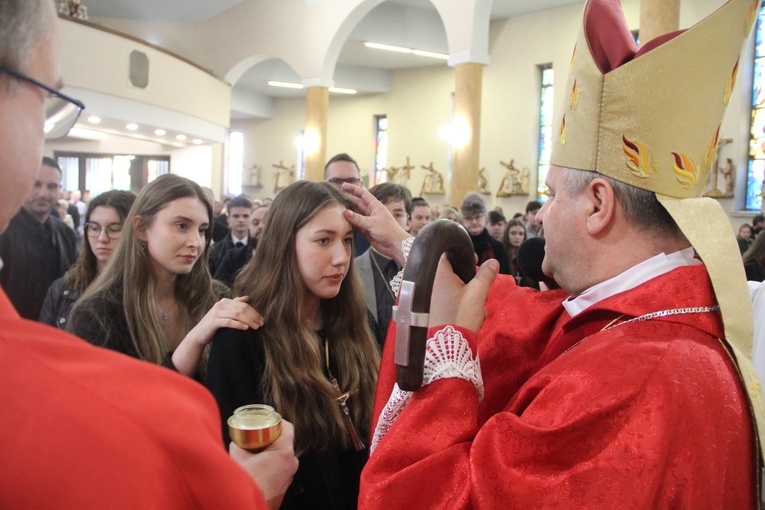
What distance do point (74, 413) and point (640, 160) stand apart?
45.1 inches

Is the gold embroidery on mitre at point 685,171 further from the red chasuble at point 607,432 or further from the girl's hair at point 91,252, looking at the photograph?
the girl's hair at point 91,252

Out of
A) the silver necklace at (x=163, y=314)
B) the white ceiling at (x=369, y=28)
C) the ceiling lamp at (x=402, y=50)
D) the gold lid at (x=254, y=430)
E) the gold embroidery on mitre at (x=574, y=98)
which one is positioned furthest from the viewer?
the ceiling lamp at (x=402, y=50)

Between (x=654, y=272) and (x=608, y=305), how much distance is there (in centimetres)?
12

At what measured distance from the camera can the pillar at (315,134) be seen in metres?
14.3

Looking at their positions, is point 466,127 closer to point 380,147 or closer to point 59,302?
point 380,147

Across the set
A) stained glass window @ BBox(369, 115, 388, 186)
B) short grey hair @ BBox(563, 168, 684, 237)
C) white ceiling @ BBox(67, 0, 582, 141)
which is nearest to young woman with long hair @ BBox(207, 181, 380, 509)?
short grey hair @ BBox(563, 168, 684, 237)

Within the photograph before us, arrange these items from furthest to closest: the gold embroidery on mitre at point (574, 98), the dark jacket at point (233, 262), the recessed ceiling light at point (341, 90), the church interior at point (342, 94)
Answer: the recessed ceiling light at point (341, 90), the church interior at point (342, 94), the dark jacket at point (233, 262), the gold embroidery on mitre at point (574, 98)

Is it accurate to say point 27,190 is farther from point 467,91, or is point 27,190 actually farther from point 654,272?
point 467,91

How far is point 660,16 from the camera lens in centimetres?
736

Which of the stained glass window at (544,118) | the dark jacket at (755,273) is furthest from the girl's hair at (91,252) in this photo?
the stained glass window at (544,118)

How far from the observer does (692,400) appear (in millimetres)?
1071

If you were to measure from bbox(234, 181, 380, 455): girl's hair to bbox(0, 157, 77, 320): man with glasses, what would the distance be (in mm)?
2351

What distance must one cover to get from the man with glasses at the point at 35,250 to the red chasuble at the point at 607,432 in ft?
11.3

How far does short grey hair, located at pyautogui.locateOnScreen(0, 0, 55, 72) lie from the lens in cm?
68
